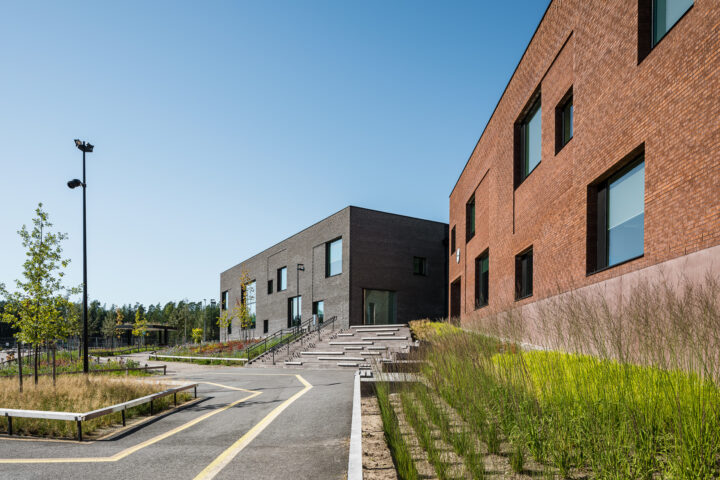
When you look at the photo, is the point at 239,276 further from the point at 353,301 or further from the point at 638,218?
the point at 638,218

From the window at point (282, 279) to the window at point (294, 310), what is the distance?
7.12 feet

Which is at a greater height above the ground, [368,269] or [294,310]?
[368,269]

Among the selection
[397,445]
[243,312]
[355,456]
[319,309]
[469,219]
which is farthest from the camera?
[243,312]

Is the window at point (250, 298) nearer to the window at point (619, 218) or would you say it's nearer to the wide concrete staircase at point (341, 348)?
the wide concrete staircase at point (341, 348)

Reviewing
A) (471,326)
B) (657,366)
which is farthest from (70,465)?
(657,366)

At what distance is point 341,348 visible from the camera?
25078 mm

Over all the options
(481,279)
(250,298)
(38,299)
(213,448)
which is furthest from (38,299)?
(250,298)

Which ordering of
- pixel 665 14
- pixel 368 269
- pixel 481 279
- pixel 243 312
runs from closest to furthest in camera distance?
1. pixel 665 14
2. pixel 481 279
3. pixel 368 269
4. pixel 243 312

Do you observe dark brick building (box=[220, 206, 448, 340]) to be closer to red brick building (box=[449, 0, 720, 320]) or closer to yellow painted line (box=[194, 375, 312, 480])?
red brick building (box=[449, 0, 720, 320])

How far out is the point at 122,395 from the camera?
34.7 ft

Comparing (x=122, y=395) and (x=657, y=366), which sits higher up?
(x=657, y=366)

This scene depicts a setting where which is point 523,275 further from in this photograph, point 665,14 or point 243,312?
point 243,312

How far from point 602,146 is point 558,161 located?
2452mm

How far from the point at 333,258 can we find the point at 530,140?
21082mm
